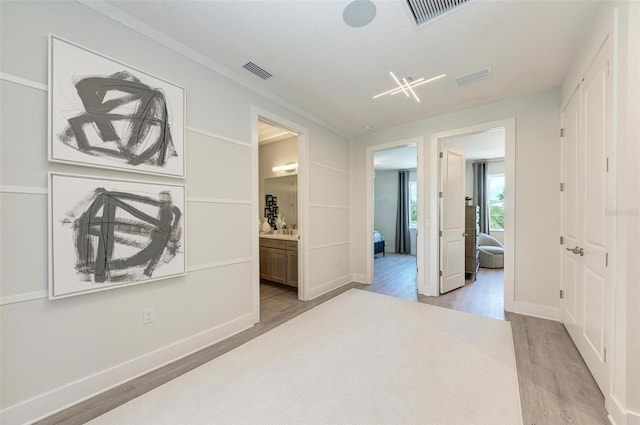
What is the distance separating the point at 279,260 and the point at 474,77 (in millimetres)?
3565

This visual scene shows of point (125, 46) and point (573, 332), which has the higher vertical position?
point (125, 46)

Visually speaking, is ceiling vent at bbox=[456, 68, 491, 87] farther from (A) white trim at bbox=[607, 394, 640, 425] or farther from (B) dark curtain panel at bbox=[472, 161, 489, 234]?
(B) dark curtain panel at bbox=[472, 161, 489, 234]

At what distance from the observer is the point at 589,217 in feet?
6.44

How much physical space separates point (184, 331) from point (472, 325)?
2924 mm

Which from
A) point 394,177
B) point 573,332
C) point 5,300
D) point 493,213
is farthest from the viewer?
point 394,177

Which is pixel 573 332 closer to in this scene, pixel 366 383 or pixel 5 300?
pixel 366 383

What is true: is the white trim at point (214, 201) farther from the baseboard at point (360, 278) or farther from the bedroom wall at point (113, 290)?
the baseboard at point (360, 278)

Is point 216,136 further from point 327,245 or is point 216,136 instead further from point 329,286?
point 329,286

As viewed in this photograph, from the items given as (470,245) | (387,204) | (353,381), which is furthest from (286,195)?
(387,204)

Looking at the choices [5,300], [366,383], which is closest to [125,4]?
[5,300]

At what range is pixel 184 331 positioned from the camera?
2.20 meters

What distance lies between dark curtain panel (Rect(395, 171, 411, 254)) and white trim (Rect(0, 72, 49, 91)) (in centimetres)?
787

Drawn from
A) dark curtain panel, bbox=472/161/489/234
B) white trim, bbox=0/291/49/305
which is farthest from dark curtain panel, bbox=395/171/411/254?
white trim, bbox=0/291/49/305

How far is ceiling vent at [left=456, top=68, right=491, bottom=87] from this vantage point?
2.58m
